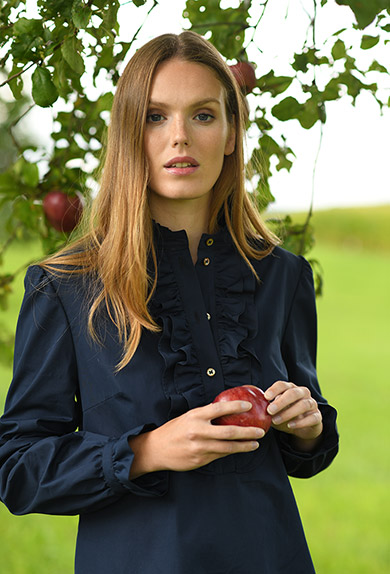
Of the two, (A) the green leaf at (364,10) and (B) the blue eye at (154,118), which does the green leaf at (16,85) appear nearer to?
(B) the blue eye at (154,118)

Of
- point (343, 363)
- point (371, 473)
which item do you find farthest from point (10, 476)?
point (343, 363)

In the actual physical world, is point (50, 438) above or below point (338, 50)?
below

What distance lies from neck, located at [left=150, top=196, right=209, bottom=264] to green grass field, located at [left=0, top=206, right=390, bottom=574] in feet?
4.12

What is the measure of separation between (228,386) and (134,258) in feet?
0.74

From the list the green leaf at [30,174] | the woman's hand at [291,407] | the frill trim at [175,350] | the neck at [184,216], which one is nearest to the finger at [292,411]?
the woman's hand at [291,407]

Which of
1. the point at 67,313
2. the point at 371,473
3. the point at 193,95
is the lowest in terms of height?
the point at 371,473

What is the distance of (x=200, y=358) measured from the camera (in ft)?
3.43

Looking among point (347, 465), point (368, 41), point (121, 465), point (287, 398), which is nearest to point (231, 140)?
point (368, 41)

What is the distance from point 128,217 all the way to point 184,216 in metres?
0.10

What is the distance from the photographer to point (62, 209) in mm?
1482

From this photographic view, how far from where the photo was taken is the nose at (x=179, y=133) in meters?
1.05

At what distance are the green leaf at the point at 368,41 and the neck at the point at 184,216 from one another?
1.45ft

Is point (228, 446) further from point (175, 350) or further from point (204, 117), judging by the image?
point (204, 117)

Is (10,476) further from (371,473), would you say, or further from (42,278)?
(371,473)
